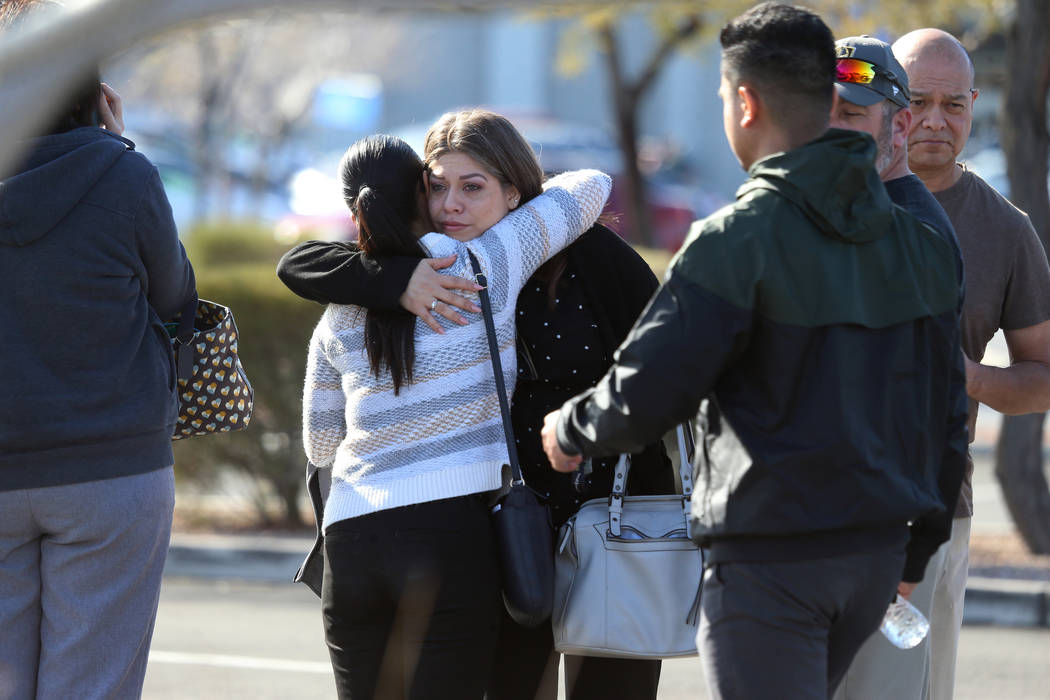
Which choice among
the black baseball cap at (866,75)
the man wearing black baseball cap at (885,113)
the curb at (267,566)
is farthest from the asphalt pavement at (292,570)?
the black baseball cap at (866,75)

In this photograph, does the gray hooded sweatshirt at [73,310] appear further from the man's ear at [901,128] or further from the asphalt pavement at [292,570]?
the asphalt pavement at [292,570]

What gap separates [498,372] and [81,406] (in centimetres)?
89

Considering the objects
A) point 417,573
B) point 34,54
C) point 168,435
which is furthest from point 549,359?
point 34,54

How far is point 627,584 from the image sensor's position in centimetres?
318

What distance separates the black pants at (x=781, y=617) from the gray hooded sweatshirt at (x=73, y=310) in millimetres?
1361

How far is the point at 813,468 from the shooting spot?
2.56 metres

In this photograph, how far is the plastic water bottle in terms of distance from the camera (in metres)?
2.94

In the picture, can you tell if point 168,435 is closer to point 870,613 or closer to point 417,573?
point 417,573

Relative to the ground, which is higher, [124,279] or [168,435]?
[124,279]

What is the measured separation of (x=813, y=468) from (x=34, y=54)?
153 centimetres

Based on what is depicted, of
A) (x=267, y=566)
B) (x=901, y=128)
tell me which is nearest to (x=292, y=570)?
(x=267, y=566)

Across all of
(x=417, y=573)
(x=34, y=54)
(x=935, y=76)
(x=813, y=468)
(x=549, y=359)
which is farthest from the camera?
(x=935, y=76)

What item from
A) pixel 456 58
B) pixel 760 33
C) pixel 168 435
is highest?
pixel 760 33

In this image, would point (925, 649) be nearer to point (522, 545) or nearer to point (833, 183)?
point (522, 545)
